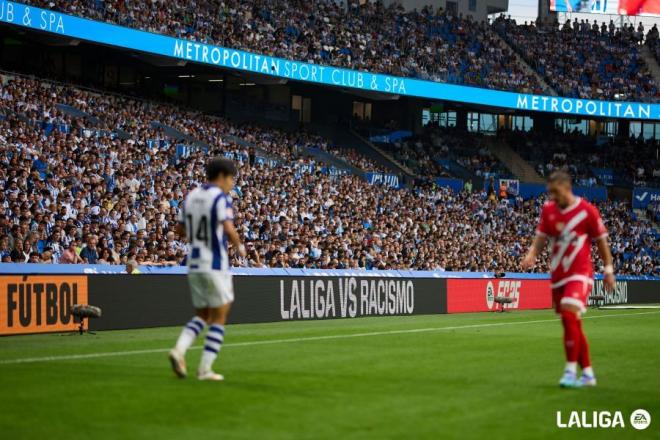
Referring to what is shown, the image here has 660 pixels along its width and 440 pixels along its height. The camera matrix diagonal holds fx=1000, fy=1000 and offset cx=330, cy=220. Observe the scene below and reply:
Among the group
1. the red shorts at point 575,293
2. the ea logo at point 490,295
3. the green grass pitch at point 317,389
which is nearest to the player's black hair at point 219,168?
the green grass pitch at point 317,389

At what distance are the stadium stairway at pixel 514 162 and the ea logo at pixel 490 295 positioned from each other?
83.4 ft

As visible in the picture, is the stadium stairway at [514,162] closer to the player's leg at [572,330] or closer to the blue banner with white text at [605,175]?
the blue banner with white text at [605,175]

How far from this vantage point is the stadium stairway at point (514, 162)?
58.6 metres

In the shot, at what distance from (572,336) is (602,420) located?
6.39 ft

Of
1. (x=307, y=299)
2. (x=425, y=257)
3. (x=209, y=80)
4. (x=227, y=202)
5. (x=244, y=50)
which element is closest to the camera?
(x=227, y=202)

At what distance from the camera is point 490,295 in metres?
33.3

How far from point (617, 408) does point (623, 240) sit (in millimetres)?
44247

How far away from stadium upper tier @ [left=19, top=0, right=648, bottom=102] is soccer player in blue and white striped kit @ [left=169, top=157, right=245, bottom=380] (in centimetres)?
2733

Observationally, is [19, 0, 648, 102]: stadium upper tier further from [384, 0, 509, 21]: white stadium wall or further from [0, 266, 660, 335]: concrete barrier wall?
[0, 266, 660, 335]: concrete barrier wall

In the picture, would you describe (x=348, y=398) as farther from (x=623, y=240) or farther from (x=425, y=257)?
(x=623, y=240)

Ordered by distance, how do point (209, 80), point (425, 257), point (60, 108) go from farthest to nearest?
point (209, 80) < point (425, 257) < point (60, 108)

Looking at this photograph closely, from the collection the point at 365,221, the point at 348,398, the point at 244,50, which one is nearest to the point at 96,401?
the point at 348,398

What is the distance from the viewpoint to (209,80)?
4869 centimetres

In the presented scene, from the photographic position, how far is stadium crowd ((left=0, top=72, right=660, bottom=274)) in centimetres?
2353
